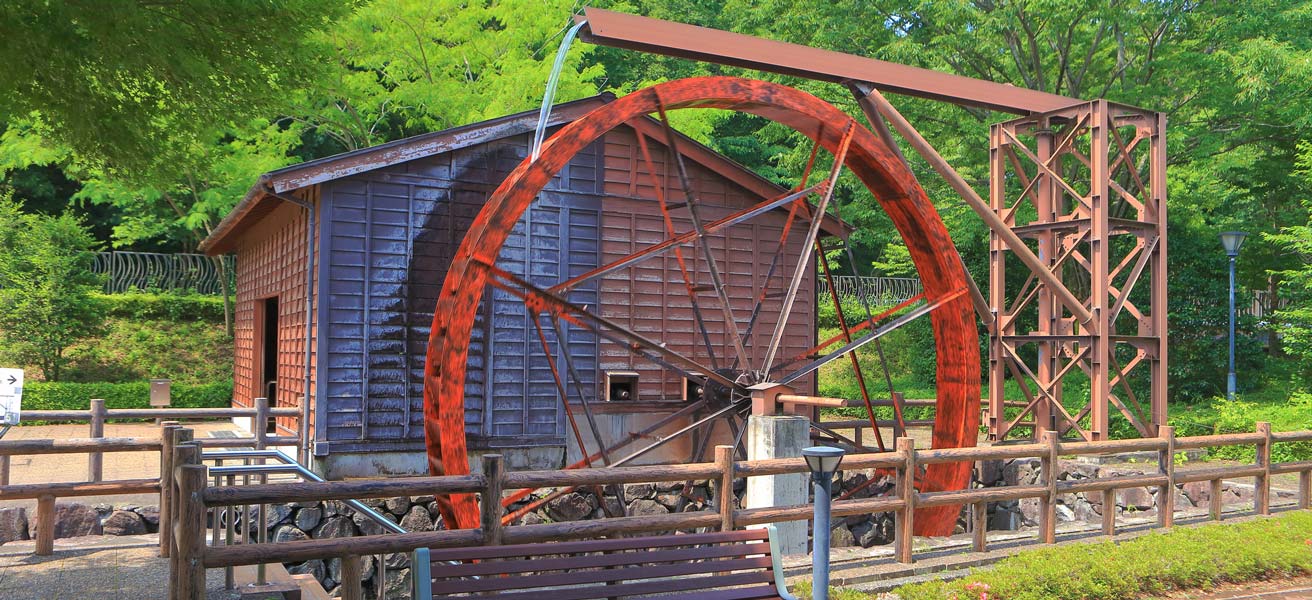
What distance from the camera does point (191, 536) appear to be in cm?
526

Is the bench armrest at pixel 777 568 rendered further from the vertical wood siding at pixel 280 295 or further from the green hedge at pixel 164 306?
the green hedge at pixel 164 306

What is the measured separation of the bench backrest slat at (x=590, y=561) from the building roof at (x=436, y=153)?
5424mm

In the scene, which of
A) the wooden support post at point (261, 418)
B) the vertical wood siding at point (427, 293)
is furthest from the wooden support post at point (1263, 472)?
the wooden support post at point (261, 418)

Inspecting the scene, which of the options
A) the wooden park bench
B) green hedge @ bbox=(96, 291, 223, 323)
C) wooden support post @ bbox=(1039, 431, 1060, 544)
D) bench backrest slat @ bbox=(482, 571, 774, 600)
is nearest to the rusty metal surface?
wooden support post @ bbox=(1039, 431, 1060, 544)

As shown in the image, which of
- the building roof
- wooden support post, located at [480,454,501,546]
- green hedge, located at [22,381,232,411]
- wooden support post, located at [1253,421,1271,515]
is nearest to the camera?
wooden support post, located at [480,454,501,546]

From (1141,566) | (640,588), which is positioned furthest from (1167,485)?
(640,588)

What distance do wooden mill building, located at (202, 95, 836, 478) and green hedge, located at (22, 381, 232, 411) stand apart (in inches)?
276

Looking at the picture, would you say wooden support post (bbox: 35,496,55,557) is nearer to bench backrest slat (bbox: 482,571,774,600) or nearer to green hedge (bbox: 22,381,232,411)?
bench backrest slat (bbox: 482,571,774,600)

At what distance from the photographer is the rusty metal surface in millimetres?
9531

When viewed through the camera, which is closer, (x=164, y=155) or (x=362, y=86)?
(x=164, y=155)

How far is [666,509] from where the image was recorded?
40.6 feet

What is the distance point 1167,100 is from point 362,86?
590 inches

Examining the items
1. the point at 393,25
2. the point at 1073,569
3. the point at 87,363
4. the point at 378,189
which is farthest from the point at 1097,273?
the point at 87,363

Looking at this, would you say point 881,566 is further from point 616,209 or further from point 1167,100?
point 1167,100
